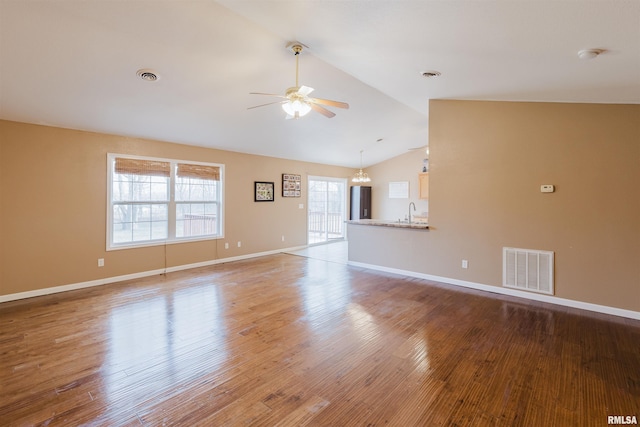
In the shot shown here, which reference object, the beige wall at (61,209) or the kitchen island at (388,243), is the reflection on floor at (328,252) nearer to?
the kitchen island at (388,243)

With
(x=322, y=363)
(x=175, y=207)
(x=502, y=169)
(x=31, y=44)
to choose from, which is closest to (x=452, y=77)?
(x=502, y=169)

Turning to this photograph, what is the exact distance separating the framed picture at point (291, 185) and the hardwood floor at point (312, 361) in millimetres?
3734

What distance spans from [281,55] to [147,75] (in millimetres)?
1539

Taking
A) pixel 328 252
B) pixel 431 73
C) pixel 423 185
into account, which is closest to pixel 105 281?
pixel 328 252

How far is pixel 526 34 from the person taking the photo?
7.32 ft

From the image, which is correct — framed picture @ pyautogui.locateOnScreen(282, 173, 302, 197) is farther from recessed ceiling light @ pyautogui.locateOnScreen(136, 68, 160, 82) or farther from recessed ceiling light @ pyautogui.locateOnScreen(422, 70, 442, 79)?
recessed ceiling light @ pyautogui.locateOnScreen(422, 70, 442, 79)

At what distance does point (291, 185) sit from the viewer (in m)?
7.57

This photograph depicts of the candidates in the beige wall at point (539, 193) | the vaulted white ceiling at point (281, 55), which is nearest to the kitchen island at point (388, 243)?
the beige wall at point (539, 193)

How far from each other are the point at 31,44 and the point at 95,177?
2365mm

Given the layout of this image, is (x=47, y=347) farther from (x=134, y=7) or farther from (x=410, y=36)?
(x=410, y=36)

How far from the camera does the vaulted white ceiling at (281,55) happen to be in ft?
7.10

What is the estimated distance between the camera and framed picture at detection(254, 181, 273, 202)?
6770 mm

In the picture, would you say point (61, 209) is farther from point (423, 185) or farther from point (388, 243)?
point (423, 185)

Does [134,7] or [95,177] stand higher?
[134,7]
